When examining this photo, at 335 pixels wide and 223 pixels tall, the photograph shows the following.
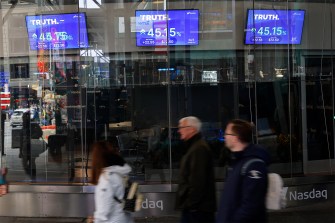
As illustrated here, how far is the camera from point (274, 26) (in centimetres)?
988

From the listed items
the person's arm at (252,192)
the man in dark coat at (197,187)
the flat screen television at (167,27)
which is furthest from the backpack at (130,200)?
the flat screen television at (167,27)

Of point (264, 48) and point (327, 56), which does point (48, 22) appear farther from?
point (327, 56)

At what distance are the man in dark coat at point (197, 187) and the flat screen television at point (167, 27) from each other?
16.8 feet

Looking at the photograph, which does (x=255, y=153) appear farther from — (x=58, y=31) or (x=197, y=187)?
(x=58, y=31)

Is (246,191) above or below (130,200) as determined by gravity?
above

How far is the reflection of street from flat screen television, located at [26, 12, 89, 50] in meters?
1.72

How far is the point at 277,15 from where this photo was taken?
9828 mm

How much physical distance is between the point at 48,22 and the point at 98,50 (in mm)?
1111

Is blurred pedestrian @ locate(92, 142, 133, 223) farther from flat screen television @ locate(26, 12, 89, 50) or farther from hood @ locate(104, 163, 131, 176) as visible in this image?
flat screen television @ locate(26, 12, 89, 50)

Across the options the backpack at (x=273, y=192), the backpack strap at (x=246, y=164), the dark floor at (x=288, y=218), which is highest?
the backpack strap at (x=246, y=164)

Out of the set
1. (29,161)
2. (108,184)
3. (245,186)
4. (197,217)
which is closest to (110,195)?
(108,184)

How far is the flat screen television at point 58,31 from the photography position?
930 cm

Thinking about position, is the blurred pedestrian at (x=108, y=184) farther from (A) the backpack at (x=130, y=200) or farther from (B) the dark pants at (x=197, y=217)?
(B) the dark pants at (x=197, y=217)

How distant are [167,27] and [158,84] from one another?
1.12 meters
